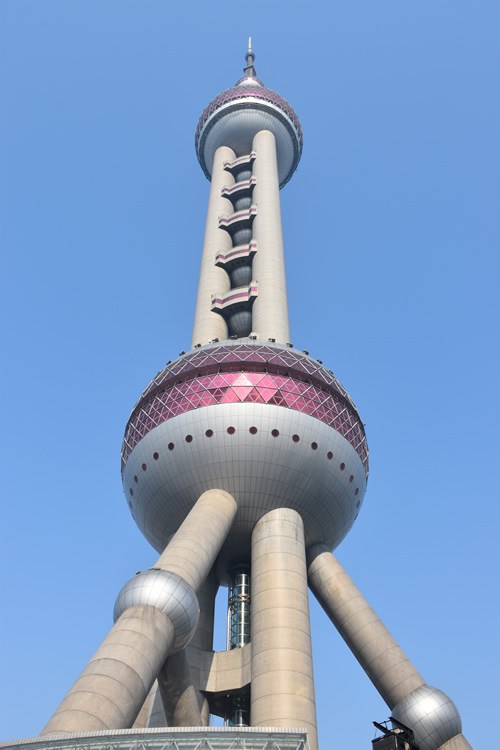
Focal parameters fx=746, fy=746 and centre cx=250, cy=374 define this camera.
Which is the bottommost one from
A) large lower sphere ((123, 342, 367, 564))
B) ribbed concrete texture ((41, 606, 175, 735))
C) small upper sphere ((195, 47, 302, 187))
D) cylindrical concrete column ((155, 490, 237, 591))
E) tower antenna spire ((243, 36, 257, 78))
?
ribbed concrete texture ((41, 606, 175, 735))

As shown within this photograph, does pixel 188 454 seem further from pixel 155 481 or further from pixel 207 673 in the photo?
pixel 207 673

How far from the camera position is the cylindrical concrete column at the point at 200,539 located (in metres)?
37.3

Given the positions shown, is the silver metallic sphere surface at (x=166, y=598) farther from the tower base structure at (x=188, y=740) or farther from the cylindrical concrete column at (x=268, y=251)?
the cylindrical concrete column at (x=268, y=251)

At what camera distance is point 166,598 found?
111 feet

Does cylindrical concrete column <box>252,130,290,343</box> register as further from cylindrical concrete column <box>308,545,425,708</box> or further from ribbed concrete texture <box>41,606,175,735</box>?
ribbed concrete texture <box>41,606,175,735</box>

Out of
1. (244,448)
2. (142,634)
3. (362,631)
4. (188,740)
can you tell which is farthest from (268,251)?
(188,740)

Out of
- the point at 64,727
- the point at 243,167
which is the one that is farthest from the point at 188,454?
the point at 243,167

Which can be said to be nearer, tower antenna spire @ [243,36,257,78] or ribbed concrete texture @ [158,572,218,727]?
ribbed concrete texture @ [158,572,218,727]

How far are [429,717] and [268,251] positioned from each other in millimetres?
40382

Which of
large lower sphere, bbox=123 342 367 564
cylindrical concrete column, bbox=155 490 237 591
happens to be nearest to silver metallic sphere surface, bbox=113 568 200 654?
cylindrical concrete column, bbox=155 490 237 591

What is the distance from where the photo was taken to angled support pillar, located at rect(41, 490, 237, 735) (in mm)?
27953

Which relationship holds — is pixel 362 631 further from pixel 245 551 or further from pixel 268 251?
pixel 268 251

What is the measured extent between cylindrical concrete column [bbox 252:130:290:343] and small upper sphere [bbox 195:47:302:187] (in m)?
2.19

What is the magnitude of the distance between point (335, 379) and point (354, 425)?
3593 millimetres
